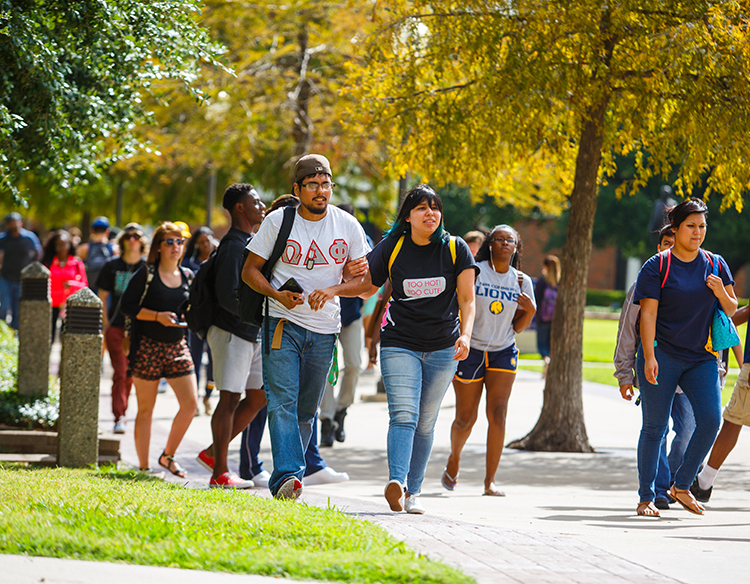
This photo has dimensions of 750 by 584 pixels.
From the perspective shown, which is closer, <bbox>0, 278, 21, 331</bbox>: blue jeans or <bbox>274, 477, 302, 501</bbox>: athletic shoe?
<bbox>274, 477, 302, 501</bbox>: athletic shoe

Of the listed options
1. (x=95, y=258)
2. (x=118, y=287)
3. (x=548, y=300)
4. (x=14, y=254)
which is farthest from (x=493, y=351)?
(x=14, y=254)

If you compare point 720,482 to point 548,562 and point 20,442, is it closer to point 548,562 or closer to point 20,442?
point 548,562

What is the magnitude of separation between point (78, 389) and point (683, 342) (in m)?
3.99

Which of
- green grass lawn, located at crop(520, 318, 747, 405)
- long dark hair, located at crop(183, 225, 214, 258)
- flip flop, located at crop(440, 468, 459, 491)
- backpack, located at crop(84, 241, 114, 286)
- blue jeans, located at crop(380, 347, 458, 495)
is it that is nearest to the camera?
blue jeans, located at crop(380, 347, 458, 495)

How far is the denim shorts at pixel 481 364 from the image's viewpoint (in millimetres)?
7117

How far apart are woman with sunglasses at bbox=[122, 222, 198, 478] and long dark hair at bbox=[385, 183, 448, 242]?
2124 millimetres

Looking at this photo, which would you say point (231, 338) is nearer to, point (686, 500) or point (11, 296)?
point (686, 500)

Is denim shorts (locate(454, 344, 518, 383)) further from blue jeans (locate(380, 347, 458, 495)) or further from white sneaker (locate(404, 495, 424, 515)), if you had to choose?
white sneaker (locate(404, 495, 424, 515))

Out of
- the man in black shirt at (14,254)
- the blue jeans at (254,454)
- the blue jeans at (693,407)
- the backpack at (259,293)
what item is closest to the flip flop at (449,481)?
the blue jeans at (254,454)

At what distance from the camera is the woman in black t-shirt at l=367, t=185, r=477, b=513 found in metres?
5.78

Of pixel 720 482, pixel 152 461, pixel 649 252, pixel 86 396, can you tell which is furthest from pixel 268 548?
pixel 649 252

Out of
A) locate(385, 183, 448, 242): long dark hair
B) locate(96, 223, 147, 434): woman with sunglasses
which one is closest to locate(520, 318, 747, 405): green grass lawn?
locate(96, 223, 147, 434): woman with sunglasses

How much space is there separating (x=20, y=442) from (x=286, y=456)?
3.11 meters

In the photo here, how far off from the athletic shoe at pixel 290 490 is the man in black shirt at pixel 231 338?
1135 millimetres
